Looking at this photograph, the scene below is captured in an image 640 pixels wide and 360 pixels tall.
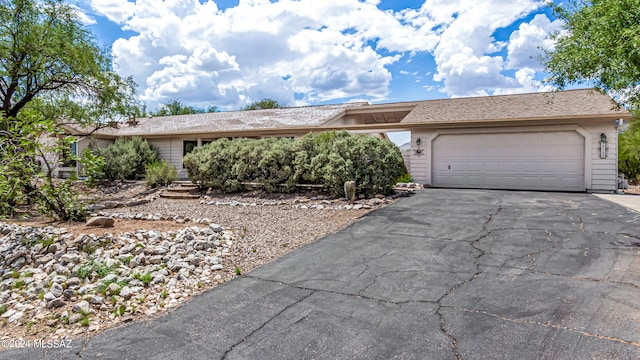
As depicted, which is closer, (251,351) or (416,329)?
(251,351)

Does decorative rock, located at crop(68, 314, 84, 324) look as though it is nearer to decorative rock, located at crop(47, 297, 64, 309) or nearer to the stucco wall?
decorative rock, located at crop(47, 297, 64, 309)

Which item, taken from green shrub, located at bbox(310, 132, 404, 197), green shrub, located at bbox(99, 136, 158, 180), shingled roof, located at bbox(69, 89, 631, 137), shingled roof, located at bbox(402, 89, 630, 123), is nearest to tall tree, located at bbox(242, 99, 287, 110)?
shingled roof, located at bbox(69, 89, 631, 137)

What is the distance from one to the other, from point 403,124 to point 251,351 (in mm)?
12044

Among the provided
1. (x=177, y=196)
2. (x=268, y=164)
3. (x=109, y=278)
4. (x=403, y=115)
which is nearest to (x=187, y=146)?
(x=177, y=196)

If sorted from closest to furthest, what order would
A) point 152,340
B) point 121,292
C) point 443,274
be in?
point 152,340
point 121,292
point 443,274

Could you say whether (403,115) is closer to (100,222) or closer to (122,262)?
(100,222)

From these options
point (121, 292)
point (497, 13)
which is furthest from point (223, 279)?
point (497, 13)

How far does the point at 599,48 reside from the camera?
15.4ft

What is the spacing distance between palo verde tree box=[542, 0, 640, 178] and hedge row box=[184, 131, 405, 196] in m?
4.92

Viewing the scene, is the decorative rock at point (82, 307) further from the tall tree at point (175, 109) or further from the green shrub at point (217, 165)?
the tall tree at point (175, 109)

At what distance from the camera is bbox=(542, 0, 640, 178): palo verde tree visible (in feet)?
14.2

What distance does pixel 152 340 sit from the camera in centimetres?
300

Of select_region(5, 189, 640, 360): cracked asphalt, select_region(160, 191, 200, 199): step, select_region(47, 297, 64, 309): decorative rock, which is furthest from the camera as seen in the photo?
select_region(160, 191, 200, 199): step

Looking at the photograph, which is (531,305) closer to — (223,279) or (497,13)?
(223,279)
